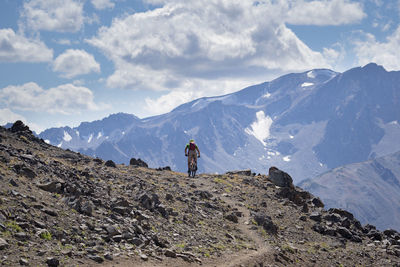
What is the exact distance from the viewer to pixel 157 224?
22828mm

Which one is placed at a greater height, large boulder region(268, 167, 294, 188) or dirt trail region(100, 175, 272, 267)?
large boulder region(268, 167, 294, 188)

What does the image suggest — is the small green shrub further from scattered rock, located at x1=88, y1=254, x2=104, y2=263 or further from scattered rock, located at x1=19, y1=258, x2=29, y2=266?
scattered rock, located at x1=19, y1=258, x2=29, y2=266

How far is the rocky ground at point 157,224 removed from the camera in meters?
16.6

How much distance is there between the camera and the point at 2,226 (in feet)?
51.2

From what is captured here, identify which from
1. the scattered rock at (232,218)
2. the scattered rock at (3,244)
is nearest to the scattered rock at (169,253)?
the scattered rock at (3,244)

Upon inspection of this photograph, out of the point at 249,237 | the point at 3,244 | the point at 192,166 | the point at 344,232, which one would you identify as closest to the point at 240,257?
the point at 249,237

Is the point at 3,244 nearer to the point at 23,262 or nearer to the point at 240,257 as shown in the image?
the point at 23,262

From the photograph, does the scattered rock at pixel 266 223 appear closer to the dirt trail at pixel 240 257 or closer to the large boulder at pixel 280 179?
the dirt trail at pixel 240 257

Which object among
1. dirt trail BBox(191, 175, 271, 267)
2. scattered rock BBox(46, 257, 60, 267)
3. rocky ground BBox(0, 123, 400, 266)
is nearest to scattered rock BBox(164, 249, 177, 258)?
rocky ground BBox(0, 123, 400, 266)

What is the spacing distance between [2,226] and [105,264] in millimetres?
4360

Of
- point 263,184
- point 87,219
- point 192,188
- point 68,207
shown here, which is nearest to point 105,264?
point 87,219

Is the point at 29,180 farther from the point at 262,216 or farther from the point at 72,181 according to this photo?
the point at 262,216

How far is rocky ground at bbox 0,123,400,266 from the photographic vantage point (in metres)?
16.6

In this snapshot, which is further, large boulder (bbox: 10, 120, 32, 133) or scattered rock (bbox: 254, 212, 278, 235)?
large boulder (bbox: 10, 120, 32, 133)
